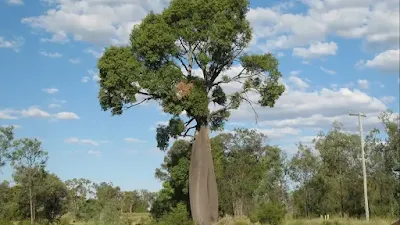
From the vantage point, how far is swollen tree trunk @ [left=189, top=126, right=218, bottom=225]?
25859mm

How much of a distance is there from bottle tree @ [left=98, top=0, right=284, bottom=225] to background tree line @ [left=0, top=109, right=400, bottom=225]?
426cm

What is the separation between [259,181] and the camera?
146 ft

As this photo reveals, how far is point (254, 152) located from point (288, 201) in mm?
13053

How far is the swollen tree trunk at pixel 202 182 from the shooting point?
2586cm

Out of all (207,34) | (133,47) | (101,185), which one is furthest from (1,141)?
(207,34)

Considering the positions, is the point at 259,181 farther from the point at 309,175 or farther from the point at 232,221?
the point at 232,221

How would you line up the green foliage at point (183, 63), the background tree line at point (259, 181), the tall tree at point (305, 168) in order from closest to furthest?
the green foliage at point (183, 63), the background tree line at point (259, 181), the tall tree at point (305, 168)

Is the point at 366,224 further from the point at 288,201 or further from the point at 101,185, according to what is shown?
the point at 101,185

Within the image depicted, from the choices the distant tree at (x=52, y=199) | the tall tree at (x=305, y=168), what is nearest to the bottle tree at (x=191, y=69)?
the tall tree at (x=305, y=168)

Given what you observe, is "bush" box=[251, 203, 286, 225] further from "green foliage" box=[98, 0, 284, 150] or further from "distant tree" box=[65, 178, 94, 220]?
"distant tree" box=[65, 178, 94, 220]

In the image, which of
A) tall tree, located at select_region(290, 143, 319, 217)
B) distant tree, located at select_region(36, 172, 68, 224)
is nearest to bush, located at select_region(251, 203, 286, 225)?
tall tree, located at select_region(290, 143, 319, 217)

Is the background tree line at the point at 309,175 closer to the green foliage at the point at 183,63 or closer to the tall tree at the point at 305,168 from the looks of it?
the tall tree at the point at 305,168

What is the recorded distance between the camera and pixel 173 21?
26.2 m

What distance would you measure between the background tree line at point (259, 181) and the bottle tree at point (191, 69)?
426 cm
